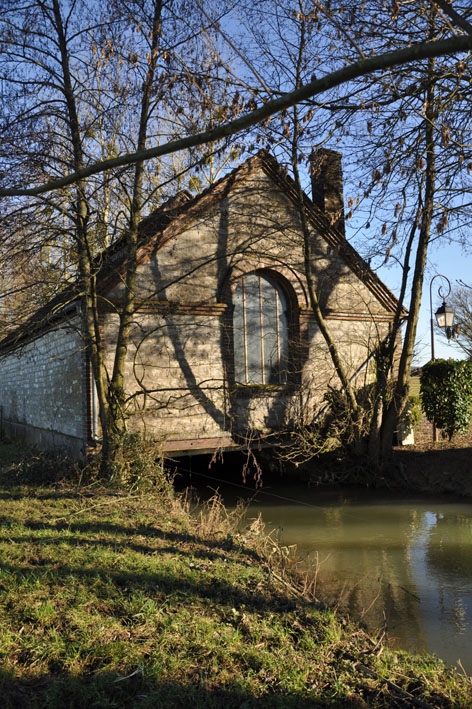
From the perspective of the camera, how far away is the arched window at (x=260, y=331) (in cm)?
1368

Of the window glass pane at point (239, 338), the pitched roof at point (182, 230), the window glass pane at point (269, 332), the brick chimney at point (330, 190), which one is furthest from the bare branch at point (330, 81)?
the brick chimney at point (330, 190)

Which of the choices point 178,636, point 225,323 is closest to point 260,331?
point 225,323

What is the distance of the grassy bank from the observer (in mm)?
3736

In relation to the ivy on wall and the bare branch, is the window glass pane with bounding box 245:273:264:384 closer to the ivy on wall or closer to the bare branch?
the ivy on wall

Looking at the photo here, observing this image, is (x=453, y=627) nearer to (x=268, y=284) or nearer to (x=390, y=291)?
(x=268, y=284)

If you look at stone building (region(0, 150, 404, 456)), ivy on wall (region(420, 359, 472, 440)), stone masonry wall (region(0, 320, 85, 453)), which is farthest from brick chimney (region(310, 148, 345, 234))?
stone masonry wall (region(0, 320, 85, 453))

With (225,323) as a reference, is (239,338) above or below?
below

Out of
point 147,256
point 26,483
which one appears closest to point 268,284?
point 147,256

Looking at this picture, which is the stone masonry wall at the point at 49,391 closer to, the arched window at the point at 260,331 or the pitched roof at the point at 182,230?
the pitched roof at the point at 182,230

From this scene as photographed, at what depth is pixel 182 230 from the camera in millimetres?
12938

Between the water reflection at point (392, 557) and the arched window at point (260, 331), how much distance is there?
2.83 m

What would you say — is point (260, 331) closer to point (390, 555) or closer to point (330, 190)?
point (330, 190)

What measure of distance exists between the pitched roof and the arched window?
6.51ft

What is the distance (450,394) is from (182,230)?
25.9 feet
